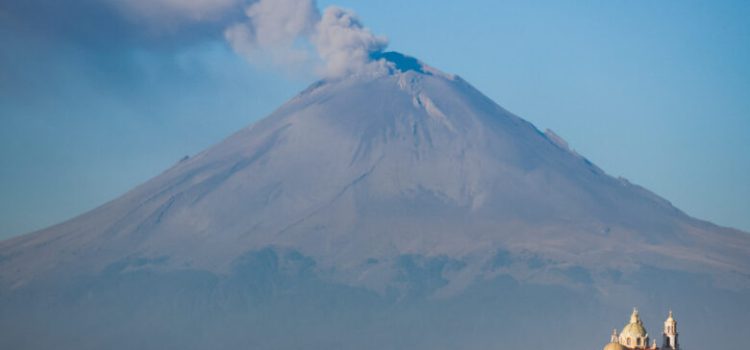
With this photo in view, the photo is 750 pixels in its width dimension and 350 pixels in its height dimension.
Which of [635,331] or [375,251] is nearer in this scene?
[635,331]

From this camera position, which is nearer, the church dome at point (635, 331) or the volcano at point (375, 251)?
the church dome at point (635, 331)

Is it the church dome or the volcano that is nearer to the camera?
the church dome

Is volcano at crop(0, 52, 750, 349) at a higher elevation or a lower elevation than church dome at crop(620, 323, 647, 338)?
higher

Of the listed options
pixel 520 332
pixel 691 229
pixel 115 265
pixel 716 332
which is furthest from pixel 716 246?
pixel 115 265

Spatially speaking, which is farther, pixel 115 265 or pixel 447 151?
pixel 447 151

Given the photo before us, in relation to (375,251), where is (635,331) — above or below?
below

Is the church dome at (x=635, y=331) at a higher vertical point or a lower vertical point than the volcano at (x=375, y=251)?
lower

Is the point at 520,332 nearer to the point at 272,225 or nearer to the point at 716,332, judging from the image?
the point at 716,332

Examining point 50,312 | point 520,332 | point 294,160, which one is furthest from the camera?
point 294,160
